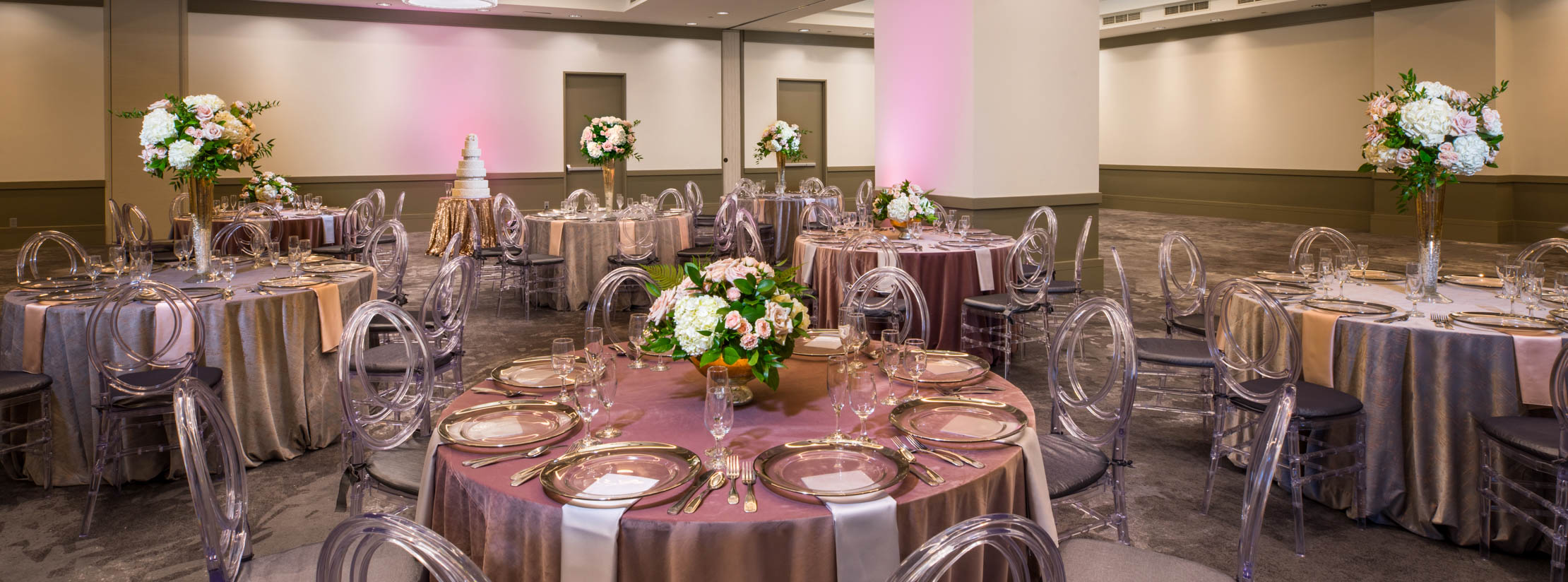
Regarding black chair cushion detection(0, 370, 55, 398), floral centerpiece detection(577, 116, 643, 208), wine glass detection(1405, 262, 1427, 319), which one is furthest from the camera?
floral centerpiece detection(577, 116, 643, 208)

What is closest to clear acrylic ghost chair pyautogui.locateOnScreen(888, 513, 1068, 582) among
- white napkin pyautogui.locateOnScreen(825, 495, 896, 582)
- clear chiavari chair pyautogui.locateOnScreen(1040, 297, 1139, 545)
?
white napkin pyautogui.locateOnScreen(825, 495, 896, 582)

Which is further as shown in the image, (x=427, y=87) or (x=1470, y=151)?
(x=427, y=87)

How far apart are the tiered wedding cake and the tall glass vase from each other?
32.0 ft

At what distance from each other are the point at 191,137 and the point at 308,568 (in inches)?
117

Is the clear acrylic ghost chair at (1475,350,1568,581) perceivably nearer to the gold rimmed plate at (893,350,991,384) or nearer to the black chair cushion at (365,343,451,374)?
the gold rimmed plate at (893,350,991,384)

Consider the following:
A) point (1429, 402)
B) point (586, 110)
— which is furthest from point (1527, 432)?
point (586, 110)

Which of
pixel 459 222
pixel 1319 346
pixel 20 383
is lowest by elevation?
pixel 20 383

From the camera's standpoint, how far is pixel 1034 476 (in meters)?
2.12

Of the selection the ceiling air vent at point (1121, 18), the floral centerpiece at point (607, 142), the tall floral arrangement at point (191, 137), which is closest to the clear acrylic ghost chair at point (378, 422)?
the tall floral arrangement at point (191, 137)

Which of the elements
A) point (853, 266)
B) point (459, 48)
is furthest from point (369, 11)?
point (853, 266)

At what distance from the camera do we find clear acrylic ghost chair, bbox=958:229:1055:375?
5125 millimetres

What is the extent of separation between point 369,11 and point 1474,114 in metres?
12.2

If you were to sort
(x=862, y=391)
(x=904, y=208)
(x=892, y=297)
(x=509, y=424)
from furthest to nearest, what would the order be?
1. (x=904, y=208)
2. (x=892, y=297)
3. (x=509, y=424)
4. (x=862, y=391)

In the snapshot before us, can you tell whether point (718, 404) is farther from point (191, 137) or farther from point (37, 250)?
point (37, 250)
